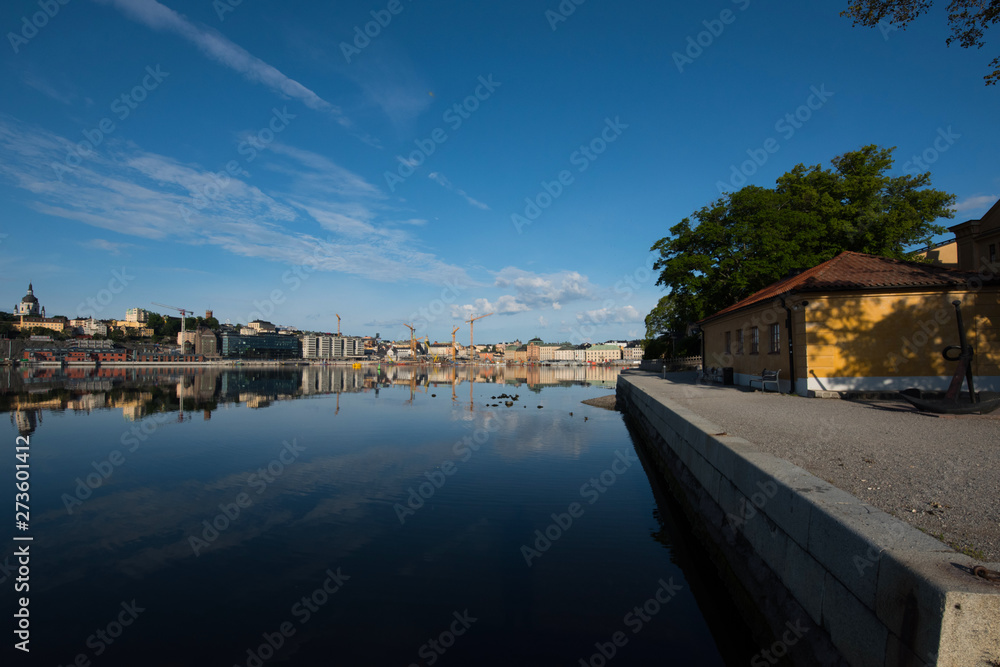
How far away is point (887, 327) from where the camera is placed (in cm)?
1537

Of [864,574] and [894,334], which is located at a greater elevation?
[894,334]

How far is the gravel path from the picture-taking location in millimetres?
4582

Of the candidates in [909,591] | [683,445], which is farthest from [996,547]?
[683,445]

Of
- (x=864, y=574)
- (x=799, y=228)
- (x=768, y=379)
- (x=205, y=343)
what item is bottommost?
(x=864, y=574)

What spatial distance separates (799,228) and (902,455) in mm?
27707

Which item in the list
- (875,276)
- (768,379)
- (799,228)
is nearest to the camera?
(875,276)

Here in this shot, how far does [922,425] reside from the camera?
987 centimetres

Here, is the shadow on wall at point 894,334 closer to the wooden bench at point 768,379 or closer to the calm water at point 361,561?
the wooden bench at point 768,379

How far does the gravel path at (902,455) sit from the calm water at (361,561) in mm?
2250

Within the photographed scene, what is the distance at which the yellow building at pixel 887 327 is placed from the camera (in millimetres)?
14750

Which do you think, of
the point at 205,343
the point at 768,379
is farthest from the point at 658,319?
the point at 205,343

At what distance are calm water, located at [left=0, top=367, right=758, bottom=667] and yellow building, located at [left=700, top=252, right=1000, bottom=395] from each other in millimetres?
6714

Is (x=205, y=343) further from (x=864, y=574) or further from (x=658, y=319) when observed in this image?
(x=864, y=574)

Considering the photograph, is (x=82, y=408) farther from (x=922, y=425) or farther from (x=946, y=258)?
(x=946, y=258)
